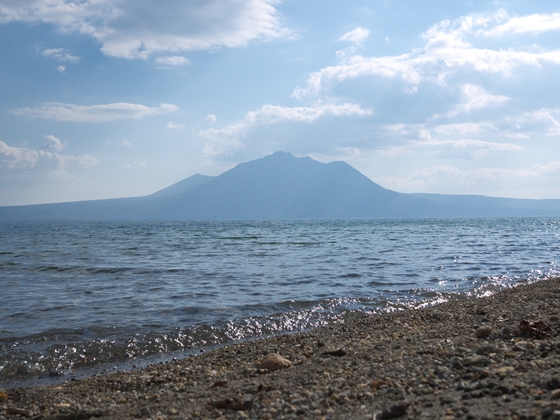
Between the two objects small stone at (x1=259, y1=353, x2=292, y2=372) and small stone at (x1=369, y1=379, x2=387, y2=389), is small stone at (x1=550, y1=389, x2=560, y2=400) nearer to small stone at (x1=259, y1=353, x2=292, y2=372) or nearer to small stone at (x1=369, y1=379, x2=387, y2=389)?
small stone at (x1=369, y1=379, x2=387, y2=389)

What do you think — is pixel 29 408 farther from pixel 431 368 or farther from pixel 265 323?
pixel 265 323

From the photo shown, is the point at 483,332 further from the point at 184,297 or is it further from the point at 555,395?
the point at 184,297

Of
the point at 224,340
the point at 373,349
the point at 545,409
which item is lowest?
the point at 224,340

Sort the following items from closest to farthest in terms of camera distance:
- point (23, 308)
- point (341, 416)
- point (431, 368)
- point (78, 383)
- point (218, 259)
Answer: point (341, 416)
point (431, 368)
point (78, 383)
point (23, 308)
point (218, 259)

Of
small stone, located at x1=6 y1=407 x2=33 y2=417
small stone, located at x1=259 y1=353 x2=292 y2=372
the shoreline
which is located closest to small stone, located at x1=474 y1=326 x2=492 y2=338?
the shoreline

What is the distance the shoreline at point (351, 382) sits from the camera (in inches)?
184

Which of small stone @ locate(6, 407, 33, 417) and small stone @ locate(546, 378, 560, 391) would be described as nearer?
small stone @ locate(546, 378, 560, 391)

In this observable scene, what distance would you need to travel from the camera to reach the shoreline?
4.68 metres

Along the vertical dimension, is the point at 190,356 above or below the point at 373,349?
below

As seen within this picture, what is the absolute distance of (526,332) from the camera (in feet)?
25.1

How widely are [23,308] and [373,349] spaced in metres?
10.8

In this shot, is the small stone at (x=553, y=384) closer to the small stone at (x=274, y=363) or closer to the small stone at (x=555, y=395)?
the small stone at (x=555, y=395)

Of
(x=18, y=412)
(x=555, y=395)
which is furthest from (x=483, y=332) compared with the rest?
(x=18, y=412)

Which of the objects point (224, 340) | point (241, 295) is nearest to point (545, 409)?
point (224, 340)
